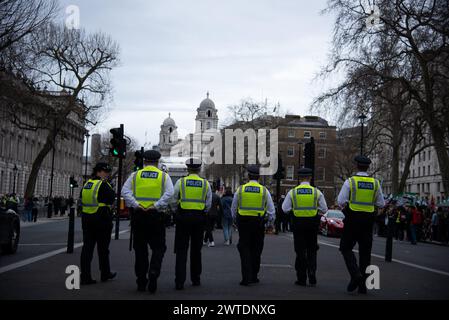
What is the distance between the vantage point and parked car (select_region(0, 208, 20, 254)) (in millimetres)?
14133

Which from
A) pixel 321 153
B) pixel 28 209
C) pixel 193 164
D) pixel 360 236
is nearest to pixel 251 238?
pixel 193 164

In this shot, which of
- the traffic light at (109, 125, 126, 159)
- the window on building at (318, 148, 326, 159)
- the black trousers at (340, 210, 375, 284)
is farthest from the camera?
the window on building at (318, 148, 326, 159)

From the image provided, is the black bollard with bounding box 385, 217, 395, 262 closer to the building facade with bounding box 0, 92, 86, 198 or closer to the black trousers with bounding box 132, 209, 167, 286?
the black trousers with bounding box 132, 209, 167, 286

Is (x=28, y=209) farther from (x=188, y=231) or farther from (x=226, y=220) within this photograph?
(x=188, y=231)

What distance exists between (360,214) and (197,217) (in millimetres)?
2335

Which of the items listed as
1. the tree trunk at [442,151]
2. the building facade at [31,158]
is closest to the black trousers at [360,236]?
the tree trunk at [442,151]

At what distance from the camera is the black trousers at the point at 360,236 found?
9.07 m

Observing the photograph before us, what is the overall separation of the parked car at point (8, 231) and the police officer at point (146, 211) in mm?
6319

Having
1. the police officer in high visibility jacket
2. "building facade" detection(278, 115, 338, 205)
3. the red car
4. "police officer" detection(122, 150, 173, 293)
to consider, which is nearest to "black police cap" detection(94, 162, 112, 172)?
the police officer in high visibility jacket

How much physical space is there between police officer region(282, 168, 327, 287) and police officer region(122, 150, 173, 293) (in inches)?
82.9

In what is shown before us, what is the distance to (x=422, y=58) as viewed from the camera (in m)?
34.2

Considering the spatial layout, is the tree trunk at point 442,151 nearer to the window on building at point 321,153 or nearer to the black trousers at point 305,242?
the black trousers at point 305,242
